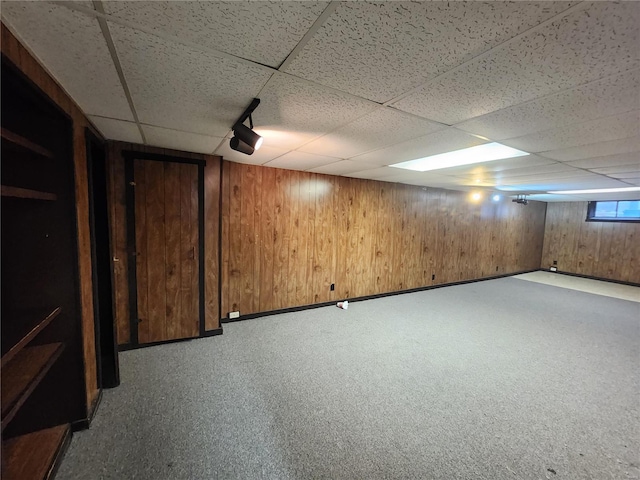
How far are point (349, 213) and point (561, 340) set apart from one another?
3365 millimetres

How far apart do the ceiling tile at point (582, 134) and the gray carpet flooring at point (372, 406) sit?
2167 mm

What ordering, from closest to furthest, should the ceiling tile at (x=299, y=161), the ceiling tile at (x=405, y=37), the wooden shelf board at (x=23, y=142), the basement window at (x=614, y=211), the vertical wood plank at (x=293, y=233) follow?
the ceiling tile at (x=405, y=37) → the wooden shelf board at (x=23, y=142) → the ceiling tile at (x=299, y=161) → the vertical wood plank at (x=293, y=233) → the basement window at (x=614, y=211)

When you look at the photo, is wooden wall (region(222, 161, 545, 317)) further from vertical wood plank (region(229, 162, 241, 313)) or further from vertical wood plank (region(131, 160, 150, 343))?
vertical wood plank (region(131, 160, 150, 343))

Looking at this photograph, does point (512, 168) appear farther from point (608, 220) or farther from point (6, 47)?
point (608, 220)

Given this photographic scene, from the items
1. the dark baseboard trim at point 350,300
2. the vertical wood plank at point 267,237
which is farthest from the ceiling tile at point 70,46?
the dark baseboard trim at point 350,300

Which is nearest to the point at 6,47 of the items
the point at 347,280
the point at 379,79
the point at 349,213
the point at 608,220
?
the point at 379,79

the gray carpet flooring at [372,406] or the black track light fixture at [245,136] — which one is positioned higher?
the black track light fixture at [245,136]

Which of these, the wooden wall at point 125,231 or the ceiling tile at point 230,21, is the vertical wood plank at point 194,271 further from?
the ceiling tile at point 230,21

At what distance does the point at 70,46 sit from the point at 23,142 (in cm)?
50

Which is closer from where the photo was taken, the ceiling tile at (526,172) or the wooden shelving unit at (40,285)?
the wooden shelving unit at (40,285)

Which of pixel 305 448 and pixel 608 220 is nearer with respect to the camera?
pixel 305 448

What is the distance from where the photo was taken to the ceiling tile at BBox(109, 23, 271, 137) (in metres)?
1.11

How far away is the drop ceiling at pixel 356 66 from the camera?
35.2 inches

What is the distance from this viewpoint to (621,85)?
126 cm
